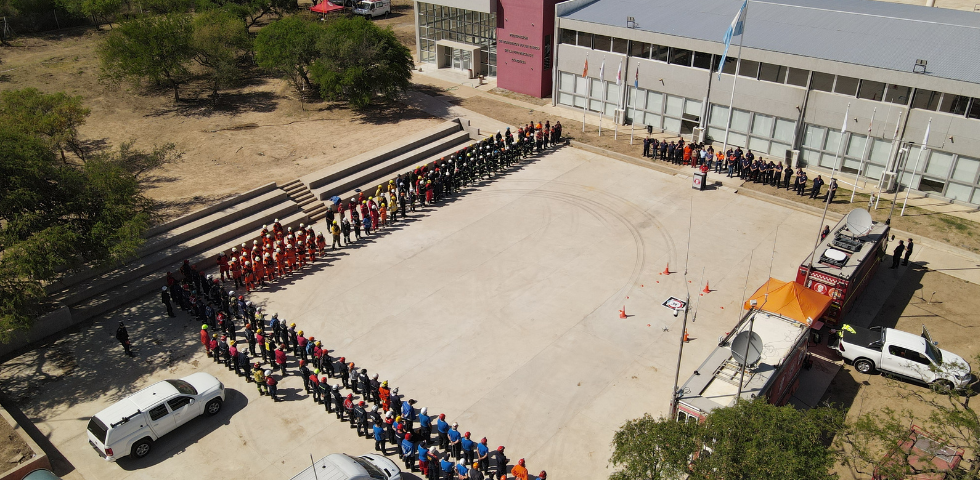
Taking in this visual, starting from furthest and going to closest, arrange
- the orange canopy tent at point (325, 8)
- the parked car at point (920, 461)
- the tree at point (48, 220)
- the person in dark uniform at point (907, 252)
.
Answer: the orange canopy tent at point (325, 8), the person in dark uniform at point (907, 252), the tree at point (48, 220), the parked car at point (920, 461)

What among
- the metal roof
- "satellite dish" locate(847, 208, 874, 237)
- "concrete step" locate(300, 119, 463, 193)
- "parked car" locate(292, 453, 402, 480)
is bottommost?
"parked car" locate(292, 453, 402, 480)

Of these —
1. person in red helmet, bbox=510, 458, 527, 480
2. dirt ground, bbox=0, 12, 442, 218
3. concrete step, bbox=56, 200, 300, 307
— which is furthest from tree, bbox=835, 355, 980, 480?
dirt ground, bbox=0, 12, 442, 218

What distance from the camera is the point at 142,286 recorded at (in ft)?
75.8

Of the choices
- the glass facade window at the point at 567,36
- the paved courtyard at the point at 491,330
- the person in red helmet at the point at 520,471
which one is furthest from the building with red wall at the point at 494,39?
the person in red helmet at the point at 520,471

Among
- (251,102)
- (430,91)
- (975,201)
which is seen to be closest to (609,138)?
(430,91)

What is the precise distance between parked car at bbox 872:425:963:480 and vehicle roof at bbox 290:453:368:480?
33.9ft

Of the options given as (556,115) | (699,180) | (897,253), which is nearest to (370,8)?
(556,115)

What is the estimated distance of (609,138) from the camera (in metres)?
34.6

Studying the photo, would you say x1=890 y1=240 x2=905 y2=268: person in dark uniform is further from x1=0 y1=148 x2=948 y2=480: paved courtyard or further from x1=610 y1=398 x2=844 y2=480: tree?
x1=610 y1=398 x2=844 y2=480: tree

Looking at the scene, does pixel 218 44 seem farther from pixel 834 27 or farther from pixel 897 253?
pixel 897 253

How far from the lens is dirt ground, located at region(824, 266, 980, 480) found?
1845 cm

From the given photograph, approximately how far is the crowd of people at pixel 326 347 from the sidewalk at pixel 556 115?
8.07 metres

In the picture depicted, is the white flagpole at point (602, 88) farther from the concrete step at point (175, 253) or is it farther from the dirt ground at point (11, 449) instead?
the dirt ground at point (11, 449)

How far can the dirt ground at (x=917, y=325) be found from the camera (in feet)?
60.5
